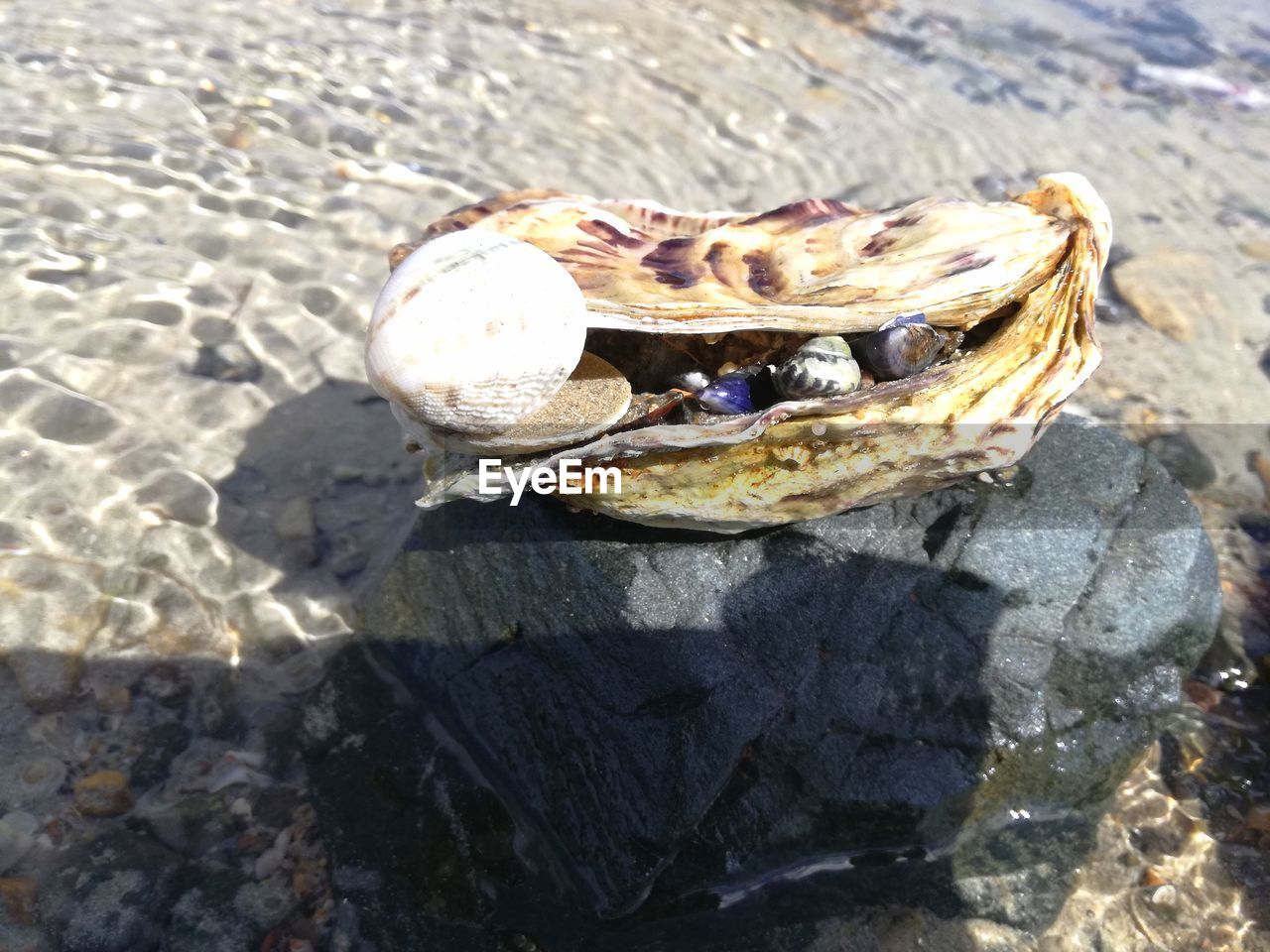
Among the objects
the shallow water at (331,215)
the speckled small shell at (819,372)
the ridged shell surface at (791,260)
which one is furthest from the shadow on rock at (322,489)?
the speckled small shell at (819,372)

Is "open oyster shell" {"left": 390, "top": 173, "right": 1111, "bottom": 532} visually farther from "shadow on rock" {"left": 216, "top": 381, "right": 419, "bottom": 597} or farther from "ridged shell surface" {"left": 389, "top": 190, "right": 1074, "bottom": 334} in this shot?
"shadow on rock" {"left": 216, "top": 381, "right": 419, "bottom": 597}

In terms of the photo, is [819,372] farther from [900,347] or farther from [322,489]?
[322,489]

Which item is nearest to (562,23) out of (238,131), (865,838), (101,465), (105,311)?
(238,131)

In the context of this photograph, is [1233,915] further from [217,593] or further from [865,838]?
[217,593]

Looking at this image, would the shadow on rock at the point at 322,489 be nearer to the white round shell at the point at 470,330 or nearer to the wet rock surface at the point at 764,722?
the wet rock surface at the point at 764,722

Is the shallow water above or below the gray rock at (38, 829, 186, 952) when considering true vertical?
above

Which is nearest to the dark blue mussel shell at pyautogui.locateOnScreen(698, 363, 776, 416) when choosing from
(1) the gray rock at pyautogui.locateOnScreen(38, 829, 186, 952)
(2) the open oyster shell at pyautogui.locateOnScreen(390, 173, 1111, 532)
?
(2) the open oyster shell at pyautogui.locateOnScreen(390, 173, 1111, 532)

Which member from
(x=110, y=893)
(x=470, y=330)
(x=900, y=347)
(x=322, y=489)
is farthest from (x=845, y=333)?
(x=110, y=893)

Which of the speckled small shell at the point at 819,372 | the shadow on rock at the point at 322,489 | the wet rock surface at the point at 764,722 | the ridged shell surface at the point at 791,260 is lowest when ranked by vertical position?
the shadow on rock at the point at 322,489
